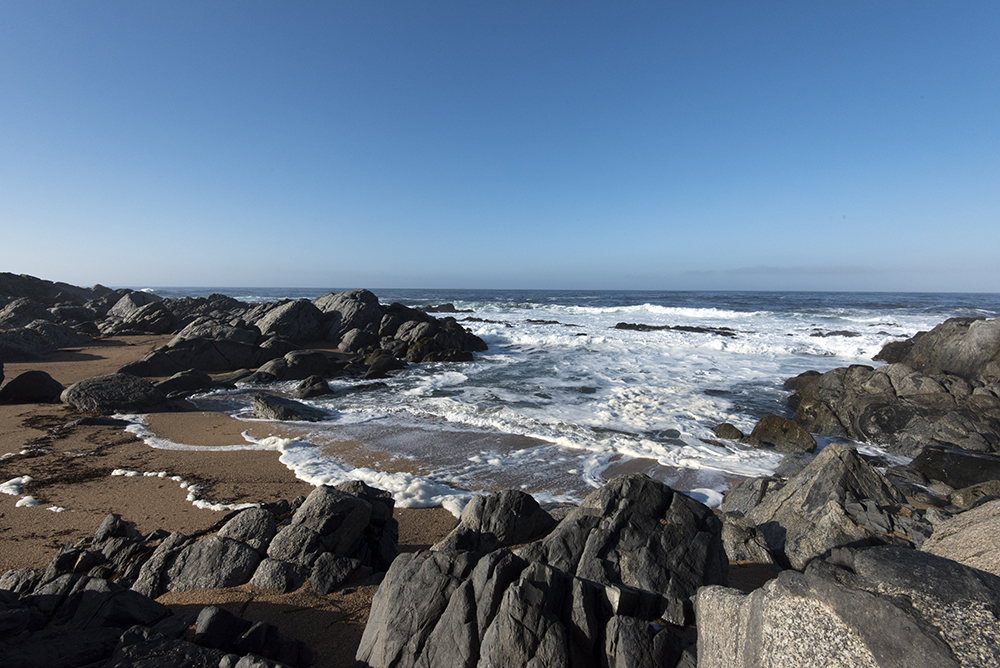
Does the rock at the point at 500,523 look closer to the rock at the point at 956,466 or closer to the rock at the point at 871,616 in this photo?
the rock at the point at 871,616

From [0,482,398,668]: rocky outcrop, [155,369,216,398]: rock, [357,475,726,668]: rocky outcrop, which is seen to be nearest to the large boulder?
[357,475,726,668]: rocky outcrop

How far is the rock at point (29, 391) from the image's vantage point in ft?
33.0

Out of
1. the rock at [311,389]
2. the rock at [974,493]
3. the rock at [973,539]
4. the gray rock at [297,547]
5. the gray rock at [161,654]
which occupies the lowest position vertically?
the rock at [974,493]

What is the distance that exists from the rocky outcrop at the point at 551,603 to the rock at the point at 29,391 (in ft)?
38.8

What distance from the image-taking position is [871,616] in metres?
1.85

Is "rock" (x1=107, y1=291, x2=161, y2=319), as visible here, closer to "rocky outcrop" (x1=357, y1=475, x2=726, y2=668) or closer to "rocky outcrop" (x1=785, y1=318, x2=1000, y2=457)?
"rocky outcrop" (x1=357, y1=475, x2=726, y2=668)

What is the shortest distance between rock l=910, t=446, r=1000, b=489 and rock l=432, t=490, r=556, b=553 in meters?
7.26

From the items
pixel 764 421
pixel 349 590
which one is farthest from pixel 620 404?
pixel 349 590

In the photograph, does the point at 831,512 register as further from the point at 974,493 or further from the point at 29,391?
the point at 29,391

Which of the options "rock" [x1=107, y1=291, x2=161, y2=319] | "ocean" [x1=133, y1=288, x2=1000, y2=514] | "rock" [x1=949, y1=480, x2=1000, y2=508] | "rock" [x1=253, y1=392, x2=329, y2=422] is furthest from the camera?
"rock" [x1=107, y1=291, x2=161, y2=319]

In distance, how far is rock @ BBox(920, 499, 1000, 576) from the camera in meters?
3.17

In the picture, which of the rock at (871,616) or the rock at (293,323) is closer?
the rock at (871,616)

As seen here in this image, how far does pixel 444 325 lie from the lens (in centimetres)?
2312

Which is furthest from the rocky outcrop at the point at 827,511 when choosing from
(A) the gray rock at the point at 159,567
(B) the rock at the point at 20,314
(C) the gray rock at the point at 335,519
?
(B) the rock at the point at 20,314
